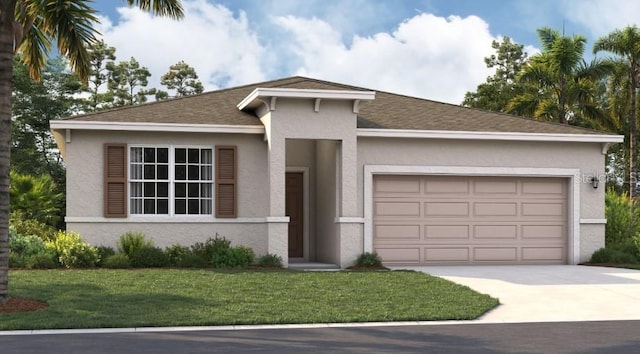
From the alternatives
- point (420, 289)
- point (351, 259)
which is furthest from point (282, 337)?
point (351, 259)

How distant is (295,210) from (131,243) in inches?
184

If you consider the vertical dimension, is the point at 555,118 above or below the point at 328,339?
above

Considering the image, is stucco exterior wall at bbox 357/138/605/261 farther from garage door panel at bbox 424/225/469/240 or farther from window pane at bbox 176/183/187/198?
window pane at bbox 176/183/187/198

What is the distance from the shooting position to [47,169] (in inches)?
A: 1513

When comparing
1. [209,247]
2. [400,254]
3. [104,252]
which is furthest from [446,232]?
[104,252]

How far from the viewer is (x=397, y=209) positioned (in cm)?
1988

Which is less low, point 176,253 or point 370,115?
point 370,115

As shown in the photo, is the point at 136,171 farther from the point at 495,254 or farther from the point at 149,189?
the point at 495,254

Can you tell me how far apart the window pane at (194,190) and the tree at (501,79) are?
84.5 feet

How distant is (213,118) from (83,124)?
3011mm

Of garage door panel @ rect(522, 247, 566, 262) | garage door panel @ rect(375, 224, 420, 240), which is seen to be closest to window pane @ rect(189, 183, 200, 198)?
garage door panel @ rect(375, 224, 420, 240)

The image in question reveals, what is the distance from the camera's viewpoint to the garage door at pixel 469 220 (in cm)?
1988

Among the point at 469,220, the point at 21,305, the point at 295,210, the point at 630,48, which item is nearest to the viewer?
the point at 21,305

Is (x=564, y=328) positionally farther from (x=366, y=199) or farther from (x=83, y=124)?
(x=83, y=124)
